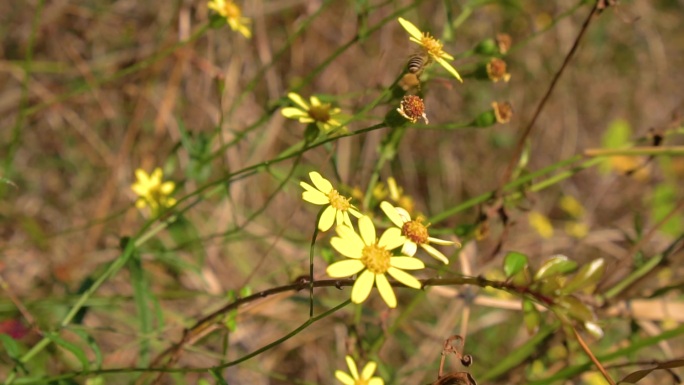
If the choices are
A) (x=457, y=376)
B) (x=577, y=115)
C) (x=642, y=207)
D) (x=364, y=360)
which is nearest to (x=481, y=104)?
(x=577, y=115)

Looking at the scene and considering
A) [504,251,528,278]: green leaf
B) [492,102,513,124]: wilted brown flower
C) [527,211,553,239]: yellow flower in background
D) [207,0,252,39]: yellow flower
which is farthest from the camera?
[527,211,553,239]: yellow flower in background

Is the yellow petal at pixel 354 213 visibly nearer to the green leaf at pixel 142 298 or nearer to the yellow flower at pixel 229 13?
the green leaf at pixel 142 298

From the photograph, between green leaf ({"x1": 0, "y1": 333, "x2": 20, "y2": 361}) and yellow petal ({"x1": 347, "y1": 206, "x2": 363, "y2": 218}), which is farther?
green leaf ({"x1": 0, "y1": 333, "x2": 20, "y2": 361})

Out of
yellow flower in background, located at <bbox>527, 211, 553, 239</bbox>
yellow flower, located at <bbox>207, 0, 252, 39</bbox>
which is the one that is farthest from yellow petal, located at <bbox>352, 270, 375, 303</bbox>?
yellow flower in background, located at <bbox>527, 211, 553, 239</bbox>

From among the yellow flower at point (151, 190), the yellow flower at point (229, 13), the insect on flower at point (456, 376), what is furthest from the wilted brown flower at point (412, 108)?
the yellow flower at point (151, 190)

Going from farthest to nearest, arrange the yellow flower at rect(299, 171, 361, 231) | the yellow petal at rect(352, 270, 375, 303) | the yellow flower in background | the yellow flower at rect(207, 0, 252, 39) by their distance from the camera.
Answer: the yellow flower in background → the yellow flower at rect(207, 0, 252, 39) → the yellow flower at rect(299, 171, 361, 231) → the yellow petal at rect(352, 270, 375, 303)

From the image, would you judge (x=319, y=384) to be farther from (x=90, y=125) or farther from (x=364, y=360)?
(x=90, y=125)

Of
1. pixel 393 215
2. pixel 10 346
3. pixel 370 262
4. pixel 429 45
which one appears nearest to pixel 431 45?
pixel 429 45

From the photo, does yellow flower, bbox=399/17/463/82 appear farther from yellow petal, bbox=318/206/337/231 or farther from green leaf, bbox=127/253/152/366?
green leaf, bbox=127/253/152/366
